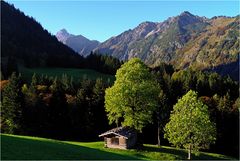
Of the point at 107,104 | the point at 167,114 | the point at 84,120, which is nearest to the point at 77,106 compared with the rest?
the point at 84,120

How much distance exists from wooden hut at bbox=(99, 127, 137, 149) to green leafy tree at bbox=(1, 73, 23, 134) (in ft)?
102

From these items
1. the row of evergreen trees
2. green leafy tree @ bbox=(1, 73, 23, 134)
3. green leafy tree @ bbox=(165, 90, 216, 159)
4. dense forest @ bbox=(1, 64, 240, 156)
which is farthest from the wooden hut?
the row of evergreen trees

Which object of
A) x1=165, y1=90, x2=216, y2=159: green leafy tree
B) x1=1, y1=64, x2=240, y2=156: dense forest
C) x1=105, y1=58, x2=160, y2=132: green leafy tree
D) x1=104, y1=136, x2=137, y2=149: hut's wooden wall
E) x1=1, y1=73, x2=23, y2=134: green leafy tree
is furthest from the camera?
x1=1, y1=64, x2=240, y2=156: dense forest

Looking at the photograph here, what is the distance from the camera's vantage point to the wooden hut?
78938 millimetres

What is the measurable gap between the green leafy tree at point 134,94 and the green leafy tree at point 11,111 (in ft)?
113

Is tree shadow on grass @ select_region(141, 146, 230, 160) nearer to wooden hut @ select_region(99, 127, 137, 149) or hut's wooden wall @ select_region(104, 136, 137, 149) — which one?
hut's wooden wall @ select_region(104, 136, 137, 149)

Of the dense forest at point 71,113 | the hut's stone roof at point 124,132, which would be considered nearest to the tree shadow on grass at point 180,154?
the hut's stone roof at point 124,132

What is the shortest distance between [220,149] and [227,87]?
5977cm

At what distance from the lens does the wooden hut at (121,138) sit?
7894 centimetres

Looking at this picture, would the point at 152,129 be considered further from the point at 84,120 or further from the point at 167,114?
the point at 84,120

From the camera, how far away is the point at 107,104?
80.4 metres

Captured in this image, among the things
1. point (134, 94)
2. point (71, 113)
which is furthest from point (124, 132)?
point (71, 113)

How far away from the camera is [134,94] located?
3009 inches

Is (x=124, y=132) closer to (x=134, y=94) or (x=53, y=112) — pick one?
(x=134, y=94)
